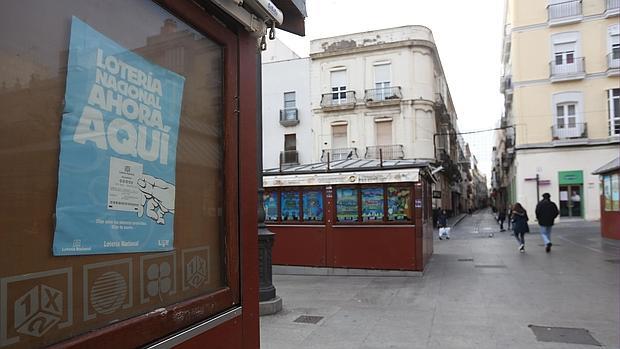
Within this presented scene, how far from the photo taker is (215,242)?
2.47 metres

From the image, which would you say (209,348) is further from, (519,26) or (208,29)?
(519,26)

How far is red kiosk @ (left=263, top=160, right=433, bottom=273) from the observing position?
1025cm

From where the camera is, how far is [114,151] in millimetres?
1842

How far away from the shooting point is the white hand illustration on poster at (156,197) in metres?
1.99

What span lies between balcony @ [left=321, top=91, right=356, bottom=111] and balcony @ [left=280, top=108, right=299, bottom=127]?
2.13 meters

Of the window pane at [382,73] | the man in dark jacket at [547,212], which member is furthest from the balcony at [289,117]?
the man in dark jacket at [547,212]

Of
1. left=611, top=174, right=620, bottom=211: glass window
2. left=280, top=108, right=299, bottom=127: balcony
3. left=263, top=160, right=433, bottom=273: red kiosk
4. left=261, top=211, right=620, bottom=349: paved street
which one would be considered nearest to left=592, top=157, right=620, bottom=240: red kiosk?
left=611, top=174, right=620, bottom=211: glass window

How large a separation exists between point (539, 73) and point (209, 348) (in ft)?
103

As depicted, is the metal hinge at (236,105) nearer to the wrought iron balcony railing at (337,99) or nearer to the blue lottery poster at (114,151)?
the blue lottery poster at (114,151)

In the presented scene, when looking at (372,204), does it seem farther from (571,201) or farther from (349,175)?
(571,201)

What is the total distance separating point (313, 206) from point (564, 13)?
25.2 metres

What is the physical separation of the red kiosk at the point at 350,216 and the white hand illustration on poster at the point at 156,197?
8.32m

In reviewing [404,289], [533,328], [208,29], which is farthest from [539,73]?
[208,29]

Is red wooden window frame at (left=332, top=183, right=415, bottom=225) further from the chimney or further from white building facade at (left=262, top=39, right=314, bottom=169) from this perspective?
white building facade at (left=262, top=39, right=314, bottom=169)
